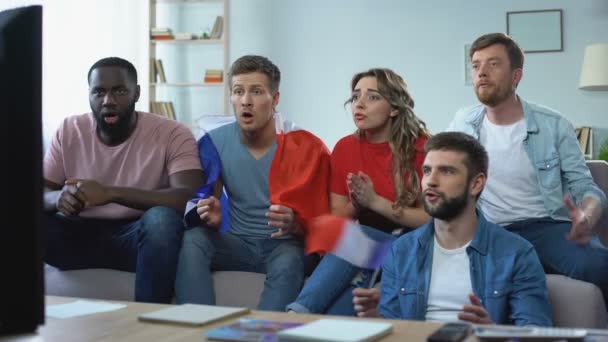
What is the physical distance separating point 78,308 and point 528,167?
1660mm

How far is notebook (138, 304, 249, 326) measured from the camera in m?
1.18

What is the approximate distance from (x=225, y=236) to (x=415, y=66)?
3695mm

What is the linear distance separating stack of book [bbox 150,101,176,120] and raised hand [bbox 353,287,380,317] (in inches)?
172

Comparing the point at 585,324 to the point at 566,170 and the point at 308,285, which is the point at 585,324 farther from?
the point at 308,285

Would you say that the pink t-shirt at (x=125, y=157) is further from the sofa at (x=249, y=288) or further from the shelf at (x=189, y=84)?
the shelf at (x=189, y=84)

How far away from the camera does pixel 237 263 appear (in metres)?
2.37

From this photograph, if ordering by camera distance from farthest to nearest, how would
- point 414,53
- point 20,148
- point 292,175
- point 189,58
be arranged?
point 189,58, point 414,53, point 292,175, point 20,148

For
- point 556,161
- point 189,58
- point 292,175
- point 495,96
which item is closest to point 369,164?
point 292,175

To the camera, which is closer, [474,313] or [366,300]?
[474,313]

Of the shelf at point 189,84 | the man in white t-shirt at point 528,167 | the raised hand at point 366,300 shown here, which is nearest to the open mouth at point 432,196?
the raised hand at point 366,300

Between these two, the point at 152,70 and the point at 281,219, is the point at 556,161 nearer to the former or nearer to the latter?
the point at 281,219

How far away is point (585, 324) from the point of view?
2.00 metres

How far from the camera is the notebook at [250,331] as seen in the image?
1.05 meters

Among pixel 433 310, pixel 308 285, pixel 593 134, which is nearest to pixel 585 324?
pixel 433 310
